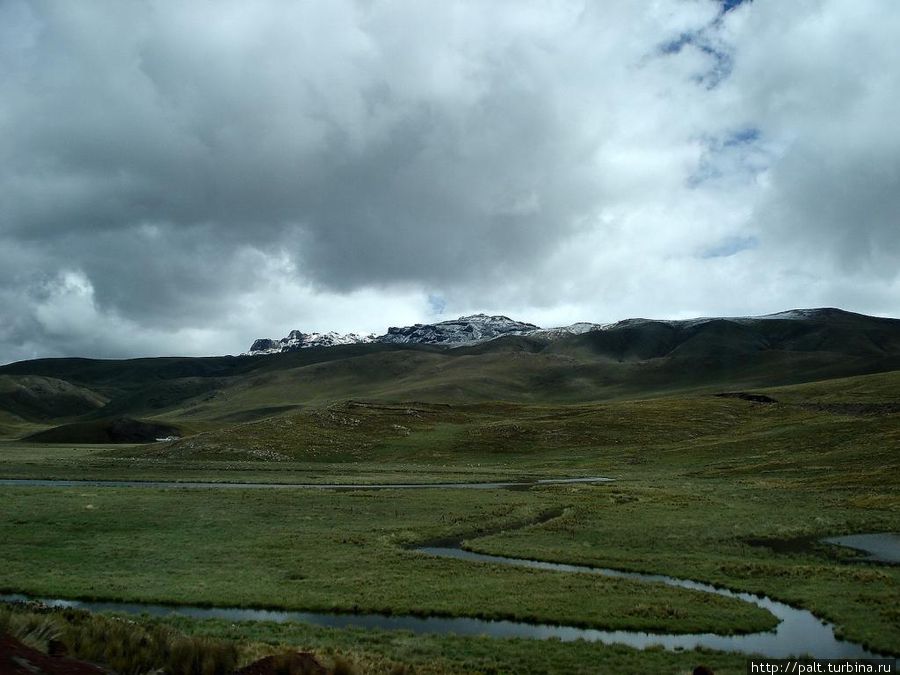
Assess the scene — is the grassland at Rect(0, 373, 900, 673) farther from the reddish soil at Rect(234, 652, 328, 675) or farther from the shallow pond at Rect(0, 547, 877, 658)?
the reddish soil at Rect(234, 652, 328, 675)

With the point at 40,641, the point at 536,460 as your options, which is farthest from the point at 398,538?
the point at 536,460

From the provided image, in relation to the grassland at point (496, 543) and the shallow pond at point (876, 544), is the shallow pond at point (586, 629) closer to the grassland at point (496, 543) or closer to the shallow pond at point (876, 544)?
the grassland at point (496, 543)

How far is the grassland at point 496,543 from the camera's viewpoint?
961 inches

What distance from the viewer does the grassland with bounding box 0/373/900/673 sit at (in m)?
24.4

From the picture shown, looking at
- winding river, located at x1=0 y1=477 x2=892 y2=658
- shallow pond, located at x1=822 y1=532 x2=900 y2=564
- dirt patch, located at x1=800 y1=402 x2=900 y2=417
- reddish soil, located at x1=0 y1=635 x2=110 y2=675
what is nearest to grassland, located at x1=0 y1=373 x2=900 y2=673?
winding river, located at x1=0 y1=477 x2=892 y2=658

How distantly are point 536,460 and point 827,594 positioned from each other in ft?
311

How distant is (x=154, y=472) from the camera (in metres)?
96.6

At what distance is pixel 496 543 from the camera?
4284 centimetres

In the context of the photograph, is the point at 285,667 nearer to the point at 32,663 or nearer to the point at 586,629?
the point at 32,663

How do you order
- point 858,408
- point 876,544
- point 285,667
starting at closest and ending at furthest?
point 285,667 → point 876,544 → point 858,408

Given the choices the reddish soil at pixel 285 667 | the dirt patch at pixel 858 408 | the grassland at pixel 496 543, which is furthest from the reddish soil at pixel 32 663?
the dirt patch at pixel 858 408

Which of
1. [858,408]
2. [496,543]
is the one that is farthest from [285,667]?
[858,408]

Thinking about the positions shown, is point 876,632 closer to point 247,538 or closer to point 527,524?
point 527,524

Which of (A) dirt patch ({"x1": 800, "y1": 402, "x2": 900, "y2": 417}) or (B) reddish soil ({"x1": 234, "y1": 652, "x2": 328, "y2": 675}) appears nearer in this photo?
(B) reddish soil ({"x1": 234, "y1": 652, "x2": 328, "y2": 675})
